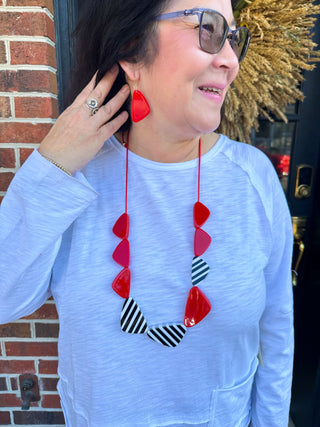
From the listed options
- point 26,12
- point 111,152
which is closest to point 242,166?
point 111,152

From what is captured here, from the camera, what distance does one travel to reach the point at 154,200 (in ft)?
2.98

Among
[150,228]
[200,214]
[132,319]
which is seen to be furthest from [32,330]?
[200,214]

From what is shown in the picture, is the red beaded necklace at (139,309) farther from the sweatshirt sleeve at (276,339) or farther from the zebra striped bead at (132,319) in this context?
the sweatshirt sleeve at (276,339)

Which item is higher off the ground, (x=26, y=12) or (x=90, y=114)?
(x=26, y=12)

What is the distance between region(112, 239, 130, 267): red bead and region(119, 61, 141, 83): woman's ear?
0.46 meters

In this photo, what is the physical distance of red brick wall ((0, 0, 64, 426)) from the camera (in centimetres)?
122

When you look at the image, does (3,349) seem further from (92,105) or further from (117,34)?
(117,34)

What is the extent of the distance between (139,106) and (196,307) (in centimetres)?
57

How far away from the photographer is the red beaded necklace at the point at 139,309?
2.81 feet

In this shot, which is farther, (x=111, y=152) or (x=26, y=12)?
(x=26, y=12)

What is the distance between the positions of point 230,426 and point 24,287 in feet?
2.59

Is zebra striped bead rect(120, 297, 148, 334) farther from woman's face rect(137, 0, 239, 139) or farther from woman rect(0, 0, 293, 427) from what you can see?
woman's face rect(137, 0, 239, 139)

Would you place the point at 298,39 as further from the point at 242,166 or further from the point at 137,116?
the point at 137,116

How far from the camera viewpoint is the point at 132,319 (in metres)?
0.85
